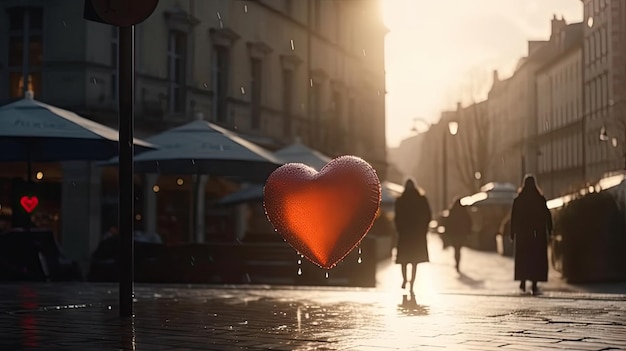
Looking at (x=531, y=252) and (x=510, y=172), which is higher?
(x=510, y=172)

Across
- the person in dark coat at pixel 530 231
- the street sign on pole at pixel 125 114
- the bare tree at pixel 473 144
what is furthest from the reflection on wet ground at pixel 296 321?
the bare tree at pixel 473 144

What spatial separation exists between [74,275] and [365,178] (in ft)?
33.2

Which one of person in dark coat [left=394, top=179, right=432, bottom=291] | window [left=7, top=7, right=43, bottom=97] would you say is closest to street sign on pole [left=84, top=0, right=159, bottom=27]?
person in dark coat [left=394, top=179, right=432, bottom=291]

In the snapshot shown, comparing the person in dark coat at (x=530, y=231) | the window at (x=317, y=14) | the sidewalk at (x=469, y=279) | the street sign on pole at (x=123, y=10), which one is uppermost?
the window at (x=317, y=14)

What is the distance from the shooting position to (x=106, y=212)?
30078 mm

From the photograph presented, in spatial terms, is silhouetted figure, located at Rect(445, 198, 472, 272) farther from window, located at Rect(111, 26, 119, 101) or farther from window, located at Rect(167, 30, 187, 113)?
window, located at Rect(111, 26, 119, 101)

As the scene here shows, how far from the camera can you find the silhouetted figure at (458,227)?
27806mm

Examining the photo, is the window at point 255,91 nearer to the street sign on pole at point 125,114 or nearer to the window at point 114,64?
the window at point 114,64

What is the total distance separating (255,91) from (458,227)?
483 inches

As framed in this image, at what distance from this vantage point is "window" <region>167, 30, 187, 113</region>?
32906mm

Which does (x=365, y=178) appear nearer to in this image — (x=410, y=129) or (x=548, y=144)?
(x=410, y=129)

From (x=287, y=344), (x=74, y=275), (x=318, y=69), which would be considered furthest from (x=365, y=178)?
(x=318, y=69)

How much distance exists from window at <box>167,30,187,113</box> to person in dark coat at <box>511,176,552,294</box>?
55.3 ft

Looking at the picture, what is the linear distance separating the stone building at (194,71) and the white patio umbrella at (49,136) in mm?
5847
